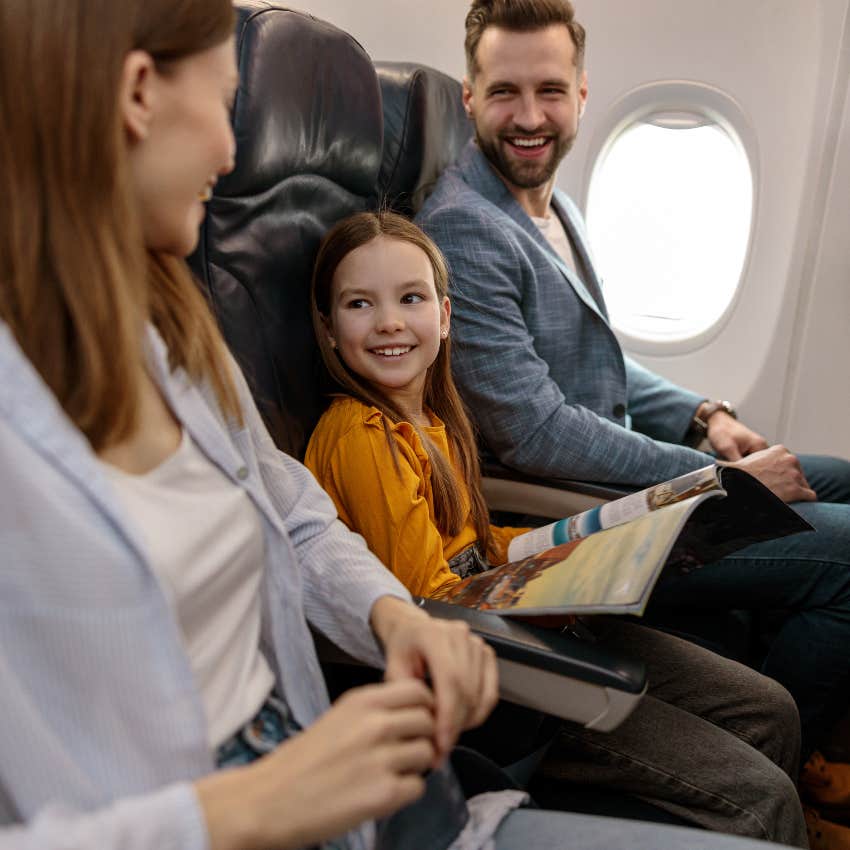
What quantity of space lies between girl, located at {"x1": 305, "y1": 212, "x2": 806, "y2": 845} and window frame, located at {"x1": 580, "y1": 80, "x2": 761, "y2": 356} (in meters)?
Result: 1.48

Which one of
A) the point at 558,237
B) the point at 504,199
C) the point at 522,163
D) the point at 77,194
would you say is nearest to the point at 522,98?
the point at 522,163

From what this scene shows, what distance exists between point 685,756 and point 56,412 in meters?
0.99

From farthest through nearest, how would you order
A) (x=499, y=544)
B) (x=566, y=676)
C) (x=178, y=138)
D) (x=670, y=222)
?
(x=670, y=222) < (x=499, y=544) < (x=566, y=676) < (x=178, y=138)

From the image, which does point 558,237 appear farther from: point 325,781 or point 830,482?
point 325,781

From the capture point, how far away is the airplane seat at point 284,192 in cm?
130

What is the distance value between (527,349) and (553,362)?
0.17 m

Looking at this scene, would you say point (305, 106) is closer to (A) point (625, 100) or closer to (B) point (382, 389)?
(B) point (382, 389)

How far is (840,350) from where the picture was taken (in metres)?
2.96

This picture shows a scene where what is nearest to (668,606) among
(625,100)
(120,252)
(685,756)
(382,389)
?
(685,756)

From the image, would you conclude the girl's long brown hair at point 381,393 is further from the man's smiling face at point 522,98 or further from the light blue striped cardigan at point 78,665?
the light blue striped cardigan at point 78,665

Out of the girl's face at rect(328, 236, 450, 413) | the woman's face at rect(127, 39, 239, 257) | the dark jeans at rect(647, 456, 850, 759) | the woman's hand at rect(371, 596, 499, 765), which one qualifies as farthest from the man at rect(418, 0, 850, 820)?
the woman's face at rect(127, 39, 239, 257)

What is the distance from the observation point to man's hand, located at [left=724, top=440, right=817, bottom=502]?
6.38 feet

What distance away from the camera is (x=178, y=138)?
2.44 feet

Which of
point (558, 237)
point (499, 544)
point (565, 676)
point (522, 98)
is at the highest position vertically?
point (522, 98)
